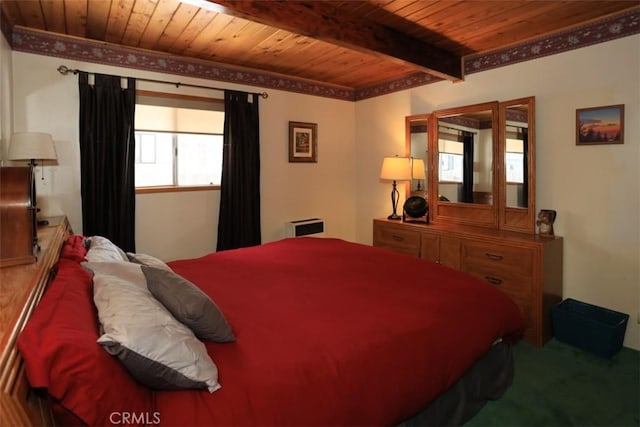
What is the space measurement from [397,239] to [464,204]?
753 millimetres

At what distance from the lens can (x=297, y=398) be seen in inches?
48.2

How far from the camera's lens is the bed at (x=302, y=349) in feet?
3.41

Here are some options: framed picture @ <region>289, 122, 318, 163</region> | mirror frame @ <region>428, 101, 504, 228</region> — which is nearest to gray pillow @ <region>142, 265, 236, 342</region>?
mirror frame @ <region>428, 101, 504, 228</region>

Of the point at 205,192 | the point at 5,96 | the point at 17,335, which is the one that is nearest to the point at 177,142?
the point at 205,192

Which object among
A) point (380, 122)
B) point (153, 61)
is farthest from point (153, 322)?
point (380, 122)

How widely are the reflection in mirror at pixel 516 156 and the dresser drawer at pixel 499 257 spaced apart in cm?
54

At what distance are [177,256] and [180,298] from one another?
250 centimetres

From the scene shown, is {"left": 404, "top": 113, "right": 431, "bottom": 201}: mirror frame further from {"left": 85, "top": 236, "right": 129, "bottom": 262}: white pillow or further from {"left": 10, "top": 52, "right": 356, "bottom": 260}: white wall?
{"left": 85, "top": 236, "right": 129, "bottom": 262}: white pillow

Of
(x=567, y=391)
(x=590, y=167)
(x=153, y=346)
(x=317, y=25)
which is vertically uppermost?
(x=317, y=25)

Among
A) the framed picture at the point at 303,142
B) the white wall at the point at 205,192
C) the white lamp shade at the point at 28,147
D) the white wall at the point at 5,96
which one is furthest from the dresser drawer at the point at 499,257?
the white wall at the point at 5,96

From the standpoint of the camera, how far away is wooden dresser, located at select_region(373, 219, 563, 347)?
111 inches

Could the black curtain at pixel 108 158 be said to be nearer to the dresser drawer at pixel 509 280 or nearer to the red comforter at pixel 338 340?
the red comforter at pixel 338 340

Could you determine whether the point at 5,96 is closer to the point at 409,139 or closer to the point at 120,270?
the point at 120,270

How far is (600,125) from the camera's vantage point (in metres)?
2.82
